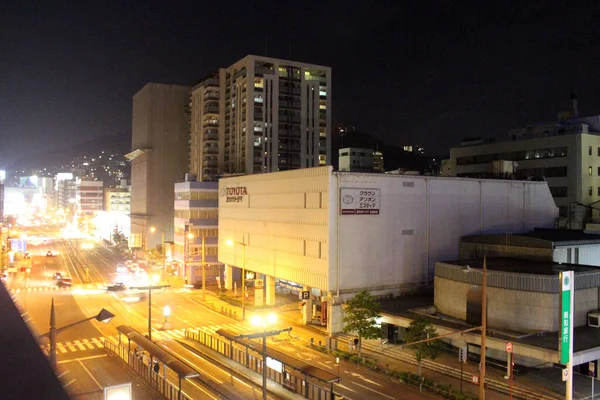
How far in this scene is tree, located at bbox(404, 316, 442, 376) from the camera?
3097 cm

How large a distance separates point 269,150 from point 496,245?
65.2 m

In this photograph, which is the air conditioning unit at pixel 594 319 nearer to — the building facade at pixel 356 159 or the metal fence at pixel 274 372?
the metal fence at pixel 274 372

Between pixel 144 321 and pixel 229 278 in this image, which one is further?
pixel 229 278

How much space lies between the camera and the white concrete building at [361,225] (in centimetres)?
4478

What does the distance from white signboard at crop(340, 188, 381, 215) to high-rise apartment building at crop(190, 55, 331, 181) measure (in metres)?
60.6

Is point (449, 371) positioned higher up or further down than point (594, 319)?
further down

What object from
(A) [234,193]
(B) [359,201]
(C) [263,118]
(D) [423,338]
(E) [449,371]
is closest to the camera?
(D) [423,338]

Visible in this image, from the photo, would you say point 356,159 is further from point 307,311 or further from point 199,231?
point 307,311

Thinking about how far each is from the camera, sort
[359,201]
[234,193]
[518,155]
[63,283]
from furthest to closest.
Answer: [518,155] → [63,283] → [234,193] → [359,201]

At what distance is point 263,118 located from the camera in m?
106

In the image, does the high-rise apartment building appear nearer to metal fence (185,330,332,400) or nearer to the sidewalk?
the sidewalk

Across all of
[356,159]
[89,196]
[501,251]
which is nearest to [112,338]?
[501,251]

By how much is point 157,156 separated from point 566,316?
355 feet

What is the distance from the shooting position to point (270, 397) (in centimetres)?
2812
